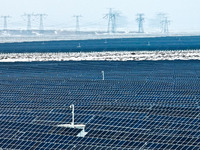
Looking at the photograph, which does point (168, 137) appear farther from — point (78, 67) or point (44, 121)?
point (78, 67)

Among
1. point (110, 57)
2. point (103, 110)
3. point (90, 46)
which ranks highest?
point (90, 46)

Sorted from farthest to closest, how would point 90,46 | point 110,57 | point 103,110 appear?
point 90,46 → point 110,57 → point 103,110

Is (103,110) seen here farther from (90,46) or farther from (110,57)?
(90,46)

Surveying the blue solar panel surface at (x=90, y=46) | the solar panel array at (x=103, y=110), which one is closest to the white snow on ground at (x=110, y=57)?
the blue solar panel surface at (x=90, y=46)

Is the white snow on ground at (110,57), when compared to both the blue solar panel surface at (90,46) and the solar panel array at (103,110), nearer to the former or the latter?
the blue solar panel surface at (90,46)

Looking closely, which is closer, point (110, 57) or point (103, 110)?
point (103, 110)

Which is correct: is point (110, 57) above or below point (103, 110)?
above

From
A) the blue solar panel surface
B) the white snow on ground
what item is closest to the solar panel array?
the white snow on ground

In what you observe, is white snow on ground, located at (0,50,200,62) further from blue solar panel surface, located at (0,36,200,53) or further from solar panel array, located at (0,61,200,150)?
solar panel array, located at (0,61,200,150)

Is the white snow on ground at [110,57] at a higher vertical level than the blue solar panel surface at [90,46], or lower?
lower

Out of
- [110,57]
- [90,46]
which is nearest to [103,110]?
[110,57]
